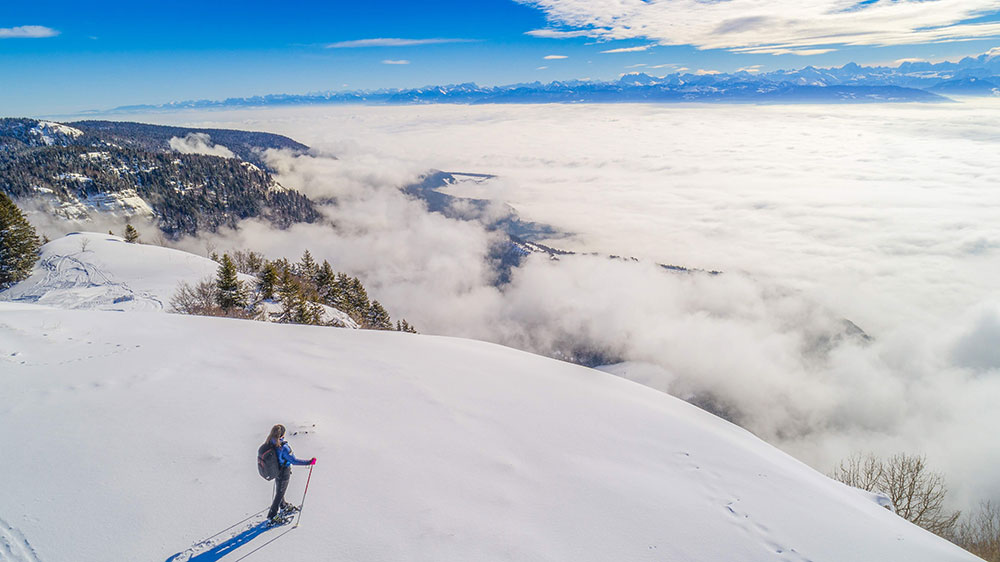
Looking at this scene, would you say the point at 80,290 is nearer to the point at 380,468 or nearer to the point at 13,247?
the point at 13,247

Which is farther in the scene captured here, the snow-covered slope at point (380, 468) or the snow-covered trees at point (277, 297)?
the snow-covered trees at point (277, 297)

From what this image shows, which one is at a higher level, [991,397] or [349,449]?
[349,449]

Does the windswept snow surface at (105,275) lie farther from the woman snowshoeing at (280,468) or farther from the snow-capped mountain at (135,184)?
the snow-capped mountain at (135,184)

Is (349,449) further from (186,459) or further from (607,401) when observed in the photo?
(607,401)

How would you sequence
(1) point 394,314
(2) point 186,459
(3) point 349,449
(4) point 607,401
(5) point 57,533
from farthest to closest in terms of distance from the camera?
(1) point 394,314 < (4) point 607,401 < (3) point 349,449 < (2) point 186,459 < (5) point 57,533

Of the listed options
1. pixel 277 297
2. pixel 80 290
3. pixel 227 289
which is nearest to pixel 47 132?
pixel 80 290

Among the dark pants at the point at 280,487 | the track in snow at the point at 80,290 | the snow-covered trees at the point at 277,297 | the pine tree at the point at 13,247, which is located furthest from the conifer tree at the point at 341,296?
the dark pants at the point at 280,487

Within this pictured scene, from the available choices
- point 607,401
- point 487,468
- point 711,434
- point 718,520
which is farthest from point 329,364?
point 711,434
